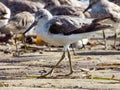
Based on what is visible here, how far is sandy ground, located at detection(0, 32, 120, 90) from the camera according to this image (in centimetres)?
872

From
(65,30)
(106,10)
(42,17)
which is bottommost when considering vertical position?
(65,30)

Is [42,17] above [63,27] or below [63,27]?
above

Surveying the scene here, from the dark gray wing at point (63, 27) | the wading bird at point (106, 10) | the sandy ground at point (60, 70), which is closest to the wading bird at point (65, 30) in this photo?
the dark gray wing at point (63, 27)

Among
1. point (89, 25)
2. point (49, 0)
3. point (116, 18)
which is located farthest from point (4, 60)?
point (49, 0)

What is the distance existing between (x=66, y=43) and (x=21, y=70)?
0.97m

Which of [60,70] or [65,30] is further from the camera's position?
[60,70]

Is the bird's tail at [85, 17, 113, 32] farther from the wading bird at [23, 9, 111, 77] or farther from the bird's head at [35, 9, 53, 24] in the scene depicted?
the bird's head at [35, 9, 53, 24]

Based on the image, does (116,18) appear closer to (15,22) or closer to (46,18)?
(15,22)

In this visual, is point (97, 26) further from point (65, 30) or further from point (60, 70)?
point (60, 70)

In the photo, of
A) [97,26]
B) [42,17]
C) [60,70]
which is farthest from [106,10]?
[97,26]

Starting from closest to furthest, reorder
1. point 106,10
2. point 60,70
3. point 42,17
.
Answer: point 42,17 < point 60,70 < point 106,10

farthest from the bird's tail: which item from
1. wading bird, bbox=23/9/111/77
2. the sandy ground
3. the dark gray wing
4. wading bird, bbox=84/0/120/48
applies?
wading bird, bbox=84/0/120/48

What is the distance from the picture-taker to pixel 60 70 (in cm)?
1055

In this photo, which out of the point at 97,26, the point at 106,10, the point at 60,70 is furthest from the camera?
the point at 106,10
